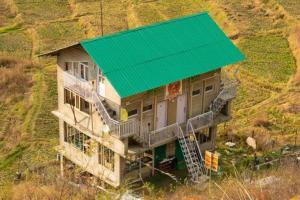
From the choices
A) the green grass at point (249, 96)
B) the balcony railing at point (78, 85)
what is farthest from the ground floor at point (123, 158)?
the green grass at point (249, 96)

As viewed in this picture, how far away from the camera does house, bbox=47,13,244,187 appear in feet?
86.6

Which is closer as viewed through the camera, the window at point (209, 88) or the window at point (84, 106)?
the window at point (84, 106)

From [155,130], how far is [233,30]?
71.3 feet

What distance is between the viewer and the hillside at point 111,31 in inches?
1308

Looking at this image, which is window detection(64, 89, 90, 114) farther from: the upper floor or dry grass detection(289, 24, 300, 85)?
dry grass detection(289, 24, 300, 85)

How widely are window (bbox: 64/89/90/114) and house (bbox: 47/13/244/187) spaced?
45mm

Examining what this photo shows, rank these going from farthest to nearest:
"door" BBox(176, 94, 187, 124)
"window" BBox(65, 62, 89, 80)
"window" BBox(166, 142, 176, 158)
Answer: "window" BBox(166, 142, 176, 158), "door" BBox(176, 94, 187, 124), "window" BBox(65, 62, 89, 80)

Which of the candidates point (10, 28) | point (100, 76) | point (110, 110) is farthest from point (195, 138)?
point (10, 28)

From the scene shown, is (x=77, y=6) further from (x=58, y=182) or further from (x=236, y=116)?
(x=58, y=182)

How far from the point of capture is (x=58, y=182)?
68.2 ft

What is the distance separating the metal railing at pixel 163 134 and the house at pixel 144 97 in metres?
0.04

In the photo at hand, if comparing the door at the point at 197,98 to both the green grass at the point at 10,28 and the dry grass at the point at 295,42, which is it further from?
the green grass at the point at 10,28

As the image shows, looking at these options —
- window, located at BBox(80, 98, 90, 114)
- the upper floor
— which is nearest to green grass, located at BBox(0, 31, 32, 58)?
the upper floor

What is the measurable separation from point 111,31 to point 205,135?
20.6 m
